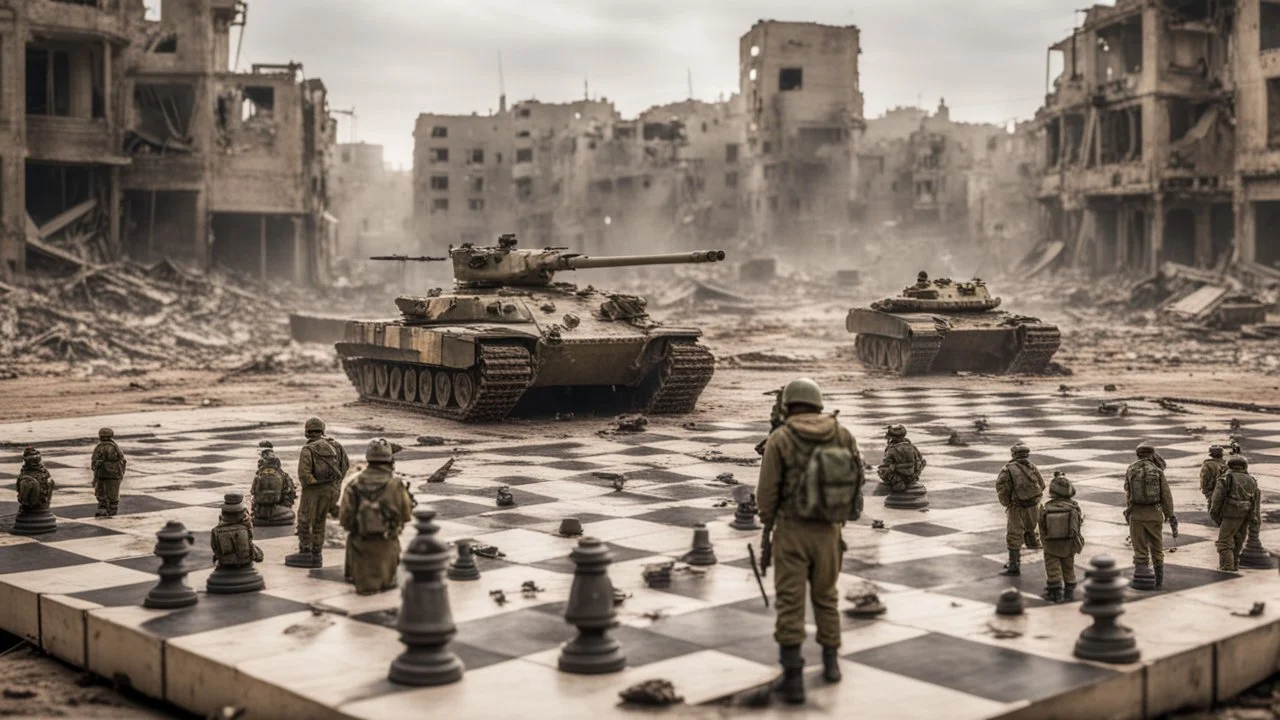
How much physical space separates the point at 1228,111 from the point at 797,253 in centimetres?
3524

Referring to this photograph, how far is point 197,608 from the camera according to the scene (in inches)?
367

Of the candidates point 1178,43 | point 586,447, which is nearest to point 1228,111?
point 1178,43

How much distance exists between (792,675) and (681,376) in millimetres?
14537

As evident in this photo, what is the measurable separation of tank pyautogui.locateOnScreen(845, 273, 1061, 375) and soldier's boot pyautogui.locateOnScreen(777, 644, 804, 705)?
21.9m

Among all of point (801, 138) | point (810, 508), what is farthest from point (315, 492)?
point (801, 138)

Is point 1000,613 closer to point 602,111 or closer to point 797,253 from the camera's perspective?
point 797,253

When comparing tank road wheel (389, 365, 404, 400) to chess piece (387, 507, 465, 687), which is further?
tank road wheel (389, 365, 404, 400)

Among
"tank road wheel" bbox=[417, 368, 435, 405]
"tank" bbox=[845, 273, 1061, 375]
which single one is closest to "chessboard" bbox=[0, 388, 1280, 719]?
"tank road wheel" bbox=[417, 368, 435, 405]

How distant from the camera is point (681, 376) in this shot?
21859mm

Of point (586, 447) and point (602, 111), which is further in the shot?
point (602, 111)

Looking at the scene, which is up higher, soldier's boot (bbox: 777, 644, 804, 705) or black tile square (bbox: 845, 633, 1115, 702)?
soldier's boot (bbox: 777, 644, 804, 705)

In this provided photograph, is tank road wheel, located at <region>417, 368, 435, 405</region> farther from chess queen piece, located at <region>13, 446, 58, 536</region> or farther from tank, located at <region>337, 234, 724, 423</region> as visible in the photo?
chess queen piece, located at <region>13, 446, 58, 536</region>

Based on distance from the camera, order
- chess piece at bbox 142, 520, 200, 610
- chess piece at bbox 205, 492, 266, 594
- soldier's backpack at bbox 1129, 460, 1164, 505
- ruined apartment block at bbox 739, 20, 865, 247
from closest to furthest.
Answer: chess piece at bbox 142, 520, 200, 610
chess piece at bbox 205, 492, 266, 594
soldier's backpack at bbox 1129, 460, 1164, 505
ruined apartment block at bbox 739, 20, 865, 247

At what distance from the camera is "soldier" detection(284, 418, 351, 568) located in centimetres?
1080
